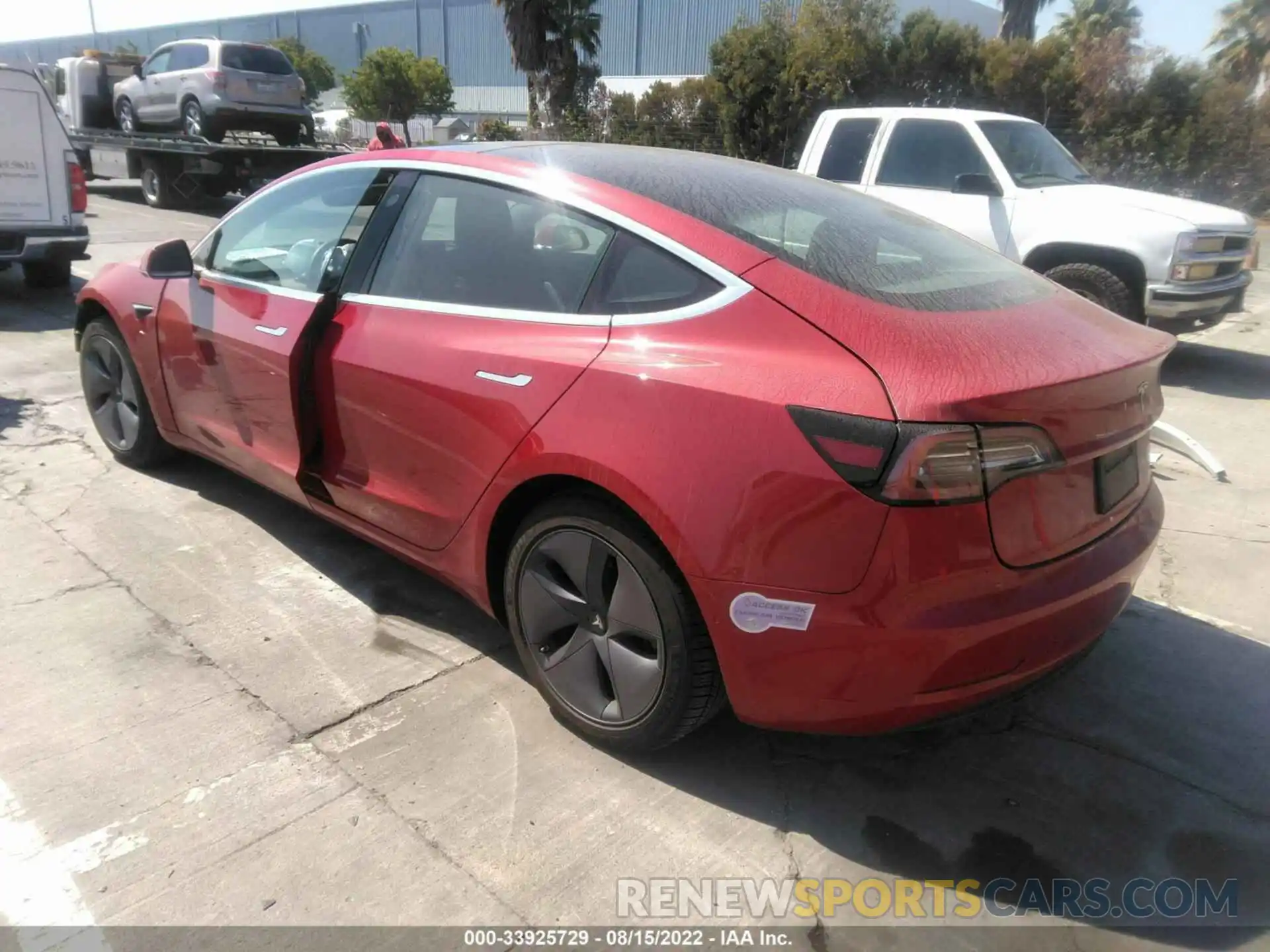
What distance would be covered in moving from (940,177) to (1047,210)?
1.00 m

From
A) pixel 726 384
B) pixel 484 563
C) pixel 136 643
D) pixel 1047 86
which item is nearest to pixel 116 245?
pixel 136 643

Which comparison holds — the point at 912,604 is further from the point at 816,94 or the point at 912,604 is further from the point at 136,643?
the point at 816,94

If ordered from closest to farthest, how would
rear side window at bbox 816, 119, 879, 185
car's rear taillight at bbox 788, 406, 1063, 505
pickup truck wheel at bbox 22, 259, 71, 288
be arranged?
car's rear taillight at bbox 788, 406, 1063, 505 → rear side window at bbox 816, 119, 879, 185 → pickup truck wheel at bbox 22, 259, 71, 288

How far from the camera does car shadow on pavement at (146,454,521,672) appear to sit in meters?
3.57

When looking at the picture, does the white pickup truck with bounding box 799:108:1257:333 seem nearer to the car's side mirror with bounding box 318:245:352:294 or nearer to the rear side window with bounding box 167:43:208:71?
the car's side mirror with bounding box 318:245:352:294

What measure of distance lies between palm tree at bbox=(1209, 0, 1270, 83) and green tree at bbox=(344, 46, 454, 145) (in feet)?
94.2

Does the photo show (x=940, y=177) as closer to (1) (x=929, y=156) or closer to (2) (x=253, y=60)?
(1) (x=929, y=156)

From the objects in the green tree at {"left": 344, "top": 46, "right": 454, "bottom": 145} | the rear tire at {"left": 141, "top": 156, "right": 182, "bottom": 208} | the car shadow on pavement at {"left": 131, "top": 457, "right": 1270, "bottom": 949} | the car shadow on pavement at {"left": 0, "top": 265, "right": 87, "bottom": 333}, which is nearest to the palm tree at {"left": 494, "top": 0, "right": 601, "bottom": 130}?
the rear tire at {"left": 141, "top": 156, "right": 182, "bottom": 208}

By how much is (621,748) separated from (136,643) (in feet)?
6.02

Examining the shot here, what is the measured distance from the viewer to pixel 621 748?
9.30ft

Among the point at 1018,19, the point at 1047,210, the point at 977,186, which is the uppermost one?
the point at 1018,19

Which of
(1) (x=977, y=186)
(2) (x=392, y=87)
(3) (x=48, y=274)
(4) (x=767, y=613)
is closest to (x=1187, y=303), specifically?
(1) (x=977, y=186)

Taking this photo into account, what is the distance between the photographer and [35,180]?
8992 mm

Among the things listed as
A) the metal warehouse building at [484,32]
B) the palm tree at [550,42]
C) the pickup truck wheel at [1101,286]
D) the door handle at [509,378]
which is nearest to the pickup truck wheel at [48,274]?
the door handle at [509,378]
